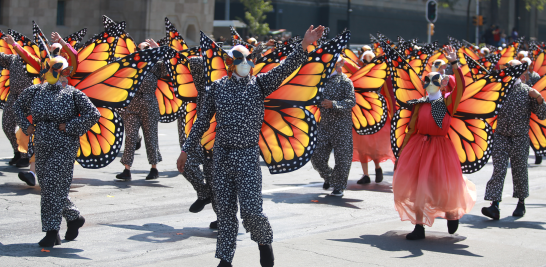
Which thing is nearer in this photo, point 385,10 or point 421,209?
point 421,209

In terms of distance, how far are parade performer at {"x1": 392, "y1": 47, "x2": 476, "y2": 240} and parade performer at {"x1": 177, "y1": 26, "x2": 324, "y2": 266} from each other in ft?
7.43

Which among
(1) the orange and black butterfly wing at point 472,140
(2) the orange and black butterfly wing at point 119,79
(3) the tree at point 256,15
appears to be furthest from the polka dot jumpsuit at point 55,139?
(3) the tree at point 256,15

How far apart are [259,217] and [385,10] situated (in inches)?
1986

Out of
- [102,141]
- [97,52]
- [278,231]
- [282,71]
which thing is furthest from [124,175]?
[282,71]

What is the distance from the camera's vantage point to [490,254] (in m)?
6.69

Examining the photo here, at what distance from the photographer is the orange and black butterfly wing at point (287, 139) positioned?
6109 mm

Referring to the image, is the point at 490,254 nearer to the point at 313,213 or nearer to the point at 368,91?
the point at 313,213

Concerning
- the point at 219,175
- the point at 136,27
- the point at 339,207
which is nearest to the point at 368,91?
the point at 339,207

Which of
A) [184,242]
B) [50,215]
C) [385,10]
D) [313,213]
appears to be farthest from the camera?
[385,10]

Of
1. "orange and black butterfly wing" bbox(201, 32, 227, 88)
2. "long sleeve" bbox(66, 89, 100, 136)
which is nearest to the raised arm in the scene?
"orange and black butterfly wing" bbox(201, 32, 227, 88)

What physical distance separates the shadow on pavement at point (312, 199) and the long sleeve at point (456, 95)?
2301 mm

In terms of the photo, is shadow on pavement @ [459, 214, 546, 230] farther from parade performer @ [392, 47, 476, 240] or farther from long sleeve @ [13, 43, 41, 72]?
long sleeve @ [13, 43, 41, 72]

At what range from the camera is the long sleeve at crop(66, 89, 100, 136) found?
252 inches

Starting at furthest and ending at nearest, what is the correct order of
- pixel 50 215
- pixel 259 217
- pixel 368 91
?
1. pixel 368 91
2. pixel 50 215
3. pixel 259 217
